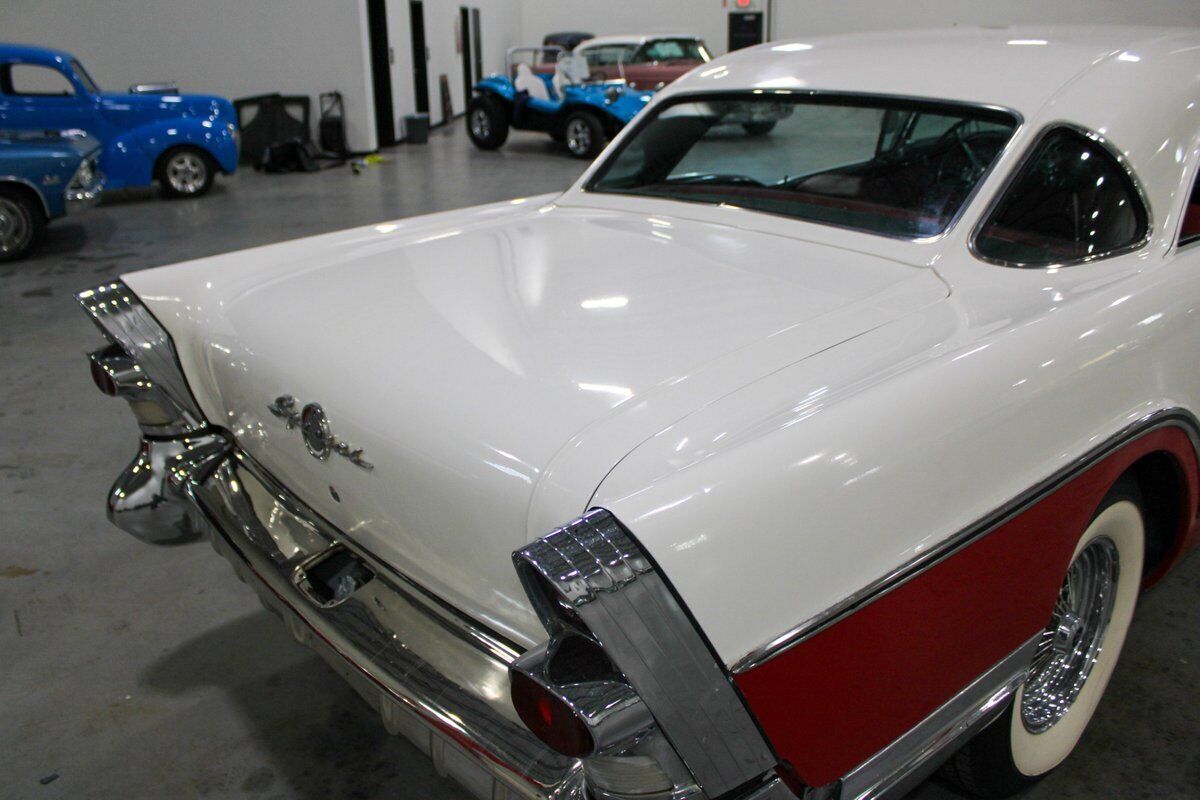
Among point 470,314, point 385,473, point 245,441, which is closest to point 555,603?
point 385,473

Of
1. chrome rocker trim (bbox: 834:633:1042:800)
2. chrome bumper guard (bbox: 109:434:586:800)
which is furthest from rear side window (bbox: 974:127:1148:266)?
chrome bumper guard (bbox: 109:434:586:800)

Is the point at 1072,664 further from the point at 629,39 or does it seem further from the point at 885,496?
the point at 629,39

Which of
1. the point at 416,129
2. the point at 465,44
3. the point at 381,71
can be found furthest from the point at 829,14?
the point at 381,71

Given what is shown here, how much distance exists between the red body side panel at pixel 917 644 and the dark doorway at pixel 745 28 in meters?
17.1

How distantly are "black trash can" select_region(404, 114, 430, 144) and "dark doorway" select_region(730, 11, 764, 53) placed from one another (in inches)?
275

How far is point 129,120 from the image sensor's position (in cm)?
826

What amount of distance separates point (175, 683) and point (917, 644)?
1809 mm

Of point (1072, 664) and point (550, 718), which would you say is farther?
point (1072, 664)

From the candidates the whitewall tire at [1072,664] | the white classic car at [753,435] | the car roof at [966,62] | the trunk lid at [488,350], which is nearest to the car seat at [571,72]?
the car roof at [966,62]

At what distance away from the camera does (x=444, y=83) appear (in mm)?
15555

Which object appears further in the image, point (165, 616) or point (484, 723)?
point (165, 616)

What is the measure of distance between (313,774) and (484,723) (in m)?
0.89

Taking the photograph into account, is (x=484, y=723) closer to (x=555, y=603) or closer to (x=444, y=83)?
(x=555, y=603)

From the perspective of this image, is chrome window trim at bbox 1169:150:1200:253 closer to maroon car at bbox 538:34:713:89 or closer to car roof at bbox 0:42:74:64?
car roof at bbox 0:42:74:64
